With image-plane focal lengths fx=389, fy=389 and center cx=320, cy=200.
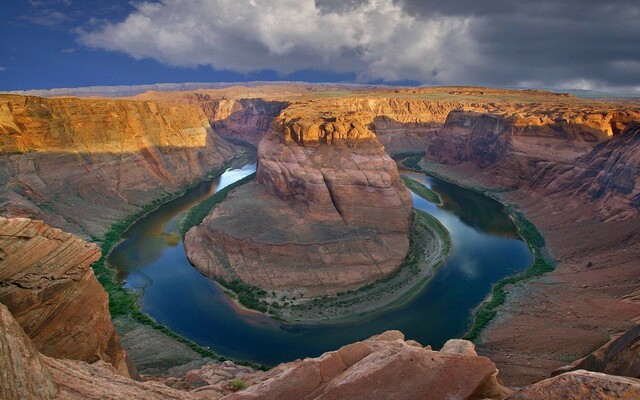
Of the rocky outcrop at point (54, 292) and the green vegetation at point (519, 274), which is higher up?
the rocky outcrop at point (54, 292)

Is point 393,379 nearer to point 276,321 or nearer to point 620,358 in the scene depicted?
point 620,358

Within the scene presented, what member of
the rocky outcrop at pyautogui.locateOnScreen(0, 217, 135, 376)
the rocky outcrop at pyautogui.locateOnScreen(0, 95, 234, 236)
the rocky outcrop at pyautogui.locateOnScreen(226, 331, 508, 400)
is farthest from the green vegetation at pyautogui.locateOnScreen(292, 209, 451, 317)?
the rocky outcrop at pyautogui.locateOnScreen(0, 95, 234, 236)

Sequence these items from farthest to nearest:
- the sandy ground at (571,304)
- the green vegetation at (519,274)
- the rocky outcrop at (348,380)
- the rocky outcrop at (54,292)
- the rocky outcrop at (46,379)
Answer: the green vegetation at (519,274)
the sandy ground at (571,304)
the rocky outcrop at (54,292)
the rocky outcrop at (46,379)
the rocky outcrop at (348,380)

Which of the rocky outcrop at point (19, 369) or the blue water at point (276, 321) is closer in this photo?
the rocky outcrop at point (19, 369)

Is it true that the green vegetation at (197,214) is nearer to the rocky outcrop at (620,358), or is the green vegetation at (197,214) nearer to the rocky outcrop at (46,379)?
the rocky outcrop at (46,379)

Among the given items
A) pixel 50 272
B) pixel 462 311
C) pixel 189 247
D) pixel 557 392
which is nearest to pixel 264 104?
→ pixel 189 247

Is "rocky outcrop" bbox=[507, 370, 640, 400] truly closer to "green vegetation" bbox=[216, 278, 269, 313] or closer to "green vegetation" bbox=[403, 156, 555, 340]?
"green vegetation" bbox=[403, 156, 555, 340]

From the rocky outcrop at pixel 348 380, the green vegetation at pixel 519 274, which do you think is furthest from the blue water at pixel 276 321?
the rocky outcrop at pixel 348 380
